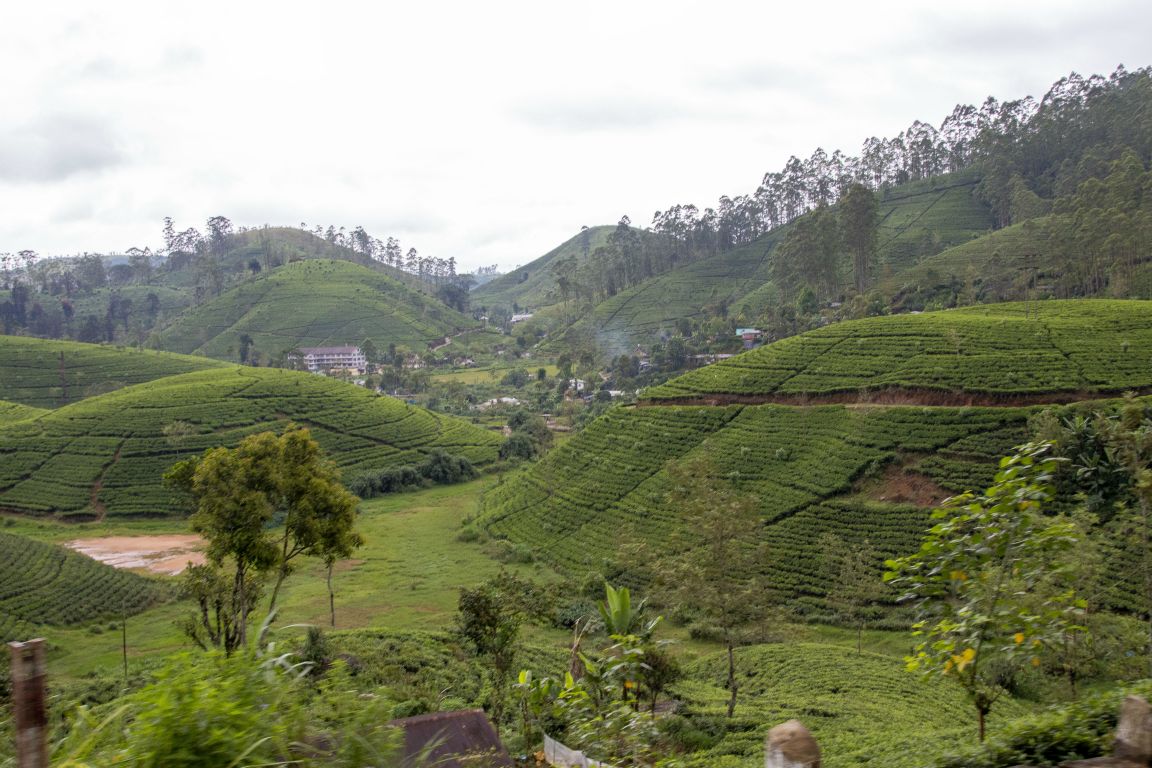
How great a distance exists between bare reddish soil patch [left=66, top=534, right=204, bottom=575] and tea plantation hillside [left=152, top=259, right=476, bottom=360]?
193 ft

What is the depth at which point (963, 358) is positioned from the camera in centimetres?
3578

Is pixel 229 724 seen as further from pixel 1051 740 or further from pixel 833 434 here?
pixel 833 434

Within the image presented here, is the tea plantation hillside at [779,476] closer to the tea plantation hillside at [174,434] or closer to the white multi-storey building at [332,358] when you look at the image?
the tea plantation hillside at [174,434]

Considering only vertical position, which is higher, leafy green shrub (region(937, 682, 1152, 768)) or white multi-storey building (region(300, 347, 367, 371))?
→ white multi-storey building (region(300, 347, 367, 371))

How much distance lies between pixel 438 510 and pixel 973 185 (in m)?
90.5

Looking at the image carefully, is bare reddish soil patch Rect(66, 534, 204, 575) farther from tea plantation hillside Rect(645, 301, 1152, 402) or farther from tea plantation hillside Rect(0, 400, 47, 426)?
tea plantation hillside Rect(645, 301, 1152, 402)

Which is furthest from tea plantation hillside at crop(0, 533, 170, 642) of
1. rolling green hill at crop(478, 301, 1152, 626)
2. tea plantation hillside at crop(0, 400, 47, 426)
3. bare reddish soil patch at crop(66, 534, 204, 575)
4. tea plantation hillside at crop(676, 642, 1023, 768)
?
tea plantation hillside at crop(0, 400, 47, 426)

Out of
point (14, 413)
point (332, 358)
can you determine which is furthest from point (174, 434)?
point (332, 358)

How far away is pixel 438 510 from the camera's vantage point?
46844 millimetres

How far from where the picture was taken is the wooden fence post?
9.22 feet

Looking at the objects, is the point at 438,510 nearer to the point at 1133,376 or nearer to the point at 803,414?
the point at 803,414

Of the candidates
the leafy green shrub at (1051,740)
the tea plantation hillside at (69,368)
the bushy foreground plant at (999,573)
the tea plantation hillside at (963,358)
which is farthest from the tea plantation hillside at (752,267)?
the leafy green shrub at (1051,740)

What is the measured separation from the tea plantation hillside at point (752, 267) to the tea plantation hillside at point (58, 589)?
211 ft

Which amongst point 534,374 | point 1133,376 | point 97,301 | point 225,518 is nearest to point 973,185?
point 534,374
